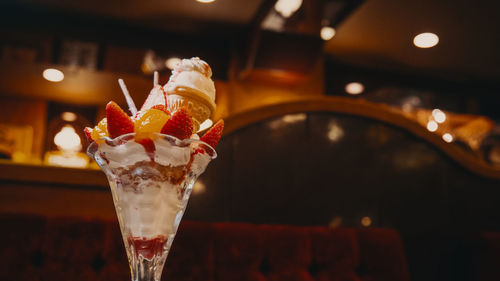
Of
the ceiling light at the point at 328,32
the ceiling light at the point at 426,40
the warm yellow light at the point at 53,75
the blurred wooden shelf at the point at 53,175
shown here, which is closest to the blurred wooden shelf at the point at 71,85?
the warm yellow light at the point at 53,75

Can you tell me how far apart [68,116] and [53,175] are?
216 cm

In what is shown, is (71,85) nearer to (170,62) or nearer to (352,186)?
(170,62)

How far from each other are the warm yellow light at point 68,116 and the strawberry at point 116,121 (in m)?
2.98

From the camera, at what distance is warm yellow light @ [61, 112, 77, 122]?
3369mm

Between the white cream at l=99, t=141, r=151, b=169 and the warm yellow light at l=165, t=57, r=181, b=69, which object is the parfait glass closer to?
the white cream at l=99, t=141, r=151, b=169

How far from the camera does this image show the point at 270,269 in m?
1.27

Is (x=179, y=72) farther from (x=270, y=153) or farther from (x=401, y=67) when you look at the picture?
(x=401, y=67)

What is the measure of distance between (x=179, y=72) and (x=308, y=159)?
2.86ft

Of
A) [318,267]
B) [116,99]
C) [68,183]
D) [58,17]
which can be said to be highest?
[58,17]

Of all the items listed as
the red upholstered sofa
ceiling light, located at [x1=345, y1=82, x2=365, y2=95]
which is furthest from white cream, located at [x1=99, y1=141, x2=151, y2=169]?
ceiling light, located at [x1=345, y1=82, x2=365, y2=95]

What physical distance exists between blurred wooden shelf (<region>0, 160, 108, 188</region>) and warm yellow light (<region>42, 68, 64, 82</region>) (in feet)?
6.12

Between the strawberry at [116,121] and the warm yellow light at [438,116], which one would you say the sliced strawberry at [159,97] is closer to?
the strawberry at [116,121]

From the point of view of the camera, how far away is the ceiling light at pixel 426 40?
360 cm

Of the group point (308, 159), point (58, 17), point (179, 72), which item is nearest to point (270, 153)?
point (308, 159)
